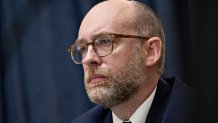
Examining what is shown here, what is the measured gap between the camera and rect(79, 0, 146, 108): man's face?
1.11 m

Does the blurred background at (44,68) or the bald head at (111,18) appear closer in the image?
the bald head at (111,18)

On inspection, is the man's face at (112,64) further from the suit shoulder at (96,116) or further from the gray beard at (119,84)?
the suit shoulder at (96,116)

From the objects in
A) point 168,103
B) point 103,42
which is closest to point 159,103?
point 168,103

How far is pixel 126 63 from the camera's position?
1.16 metres

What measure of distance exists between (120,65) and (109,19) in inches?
6.5

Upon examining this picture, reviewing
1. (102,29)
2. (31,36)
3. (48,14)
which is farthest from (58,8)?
(102,29)

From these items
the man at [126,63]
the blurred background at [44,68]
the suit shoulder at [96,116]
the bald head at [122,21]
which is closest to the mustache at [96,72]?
the man at [126,63]

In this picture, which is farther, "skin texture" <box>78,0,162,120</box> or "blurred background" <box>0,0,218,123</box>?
"blurred background" <box>0,0,218,123</box>

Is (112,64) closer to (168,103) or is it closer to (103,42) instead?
(103,42)

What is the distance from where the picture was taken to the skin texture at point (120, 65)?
1108 mm

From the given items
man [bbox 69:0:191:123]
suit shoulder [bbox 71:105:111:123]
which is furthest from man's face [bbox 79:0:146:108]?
suit shoulder [bbox 71:105:111:123]

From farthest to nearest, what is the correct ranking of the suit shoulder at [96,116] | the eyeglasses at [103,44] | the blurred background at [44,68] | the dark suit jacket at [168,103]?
1. the blurred background at [44,68]
2. the suit shoulder at [96,116]
3. the eyeglasses at [103,44]
4. the dark suit jacket at [168,103]

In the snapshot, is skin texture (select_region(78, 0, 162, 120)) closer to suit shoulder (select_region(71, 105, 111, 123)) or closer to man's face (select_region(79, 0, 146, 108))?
man's face (select_region(79, 0, 146, 108))

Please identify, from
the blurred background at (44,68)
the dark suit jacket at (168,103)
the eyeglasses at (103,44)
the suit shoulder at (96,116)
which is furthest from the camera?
the blurred background at (44,68)
